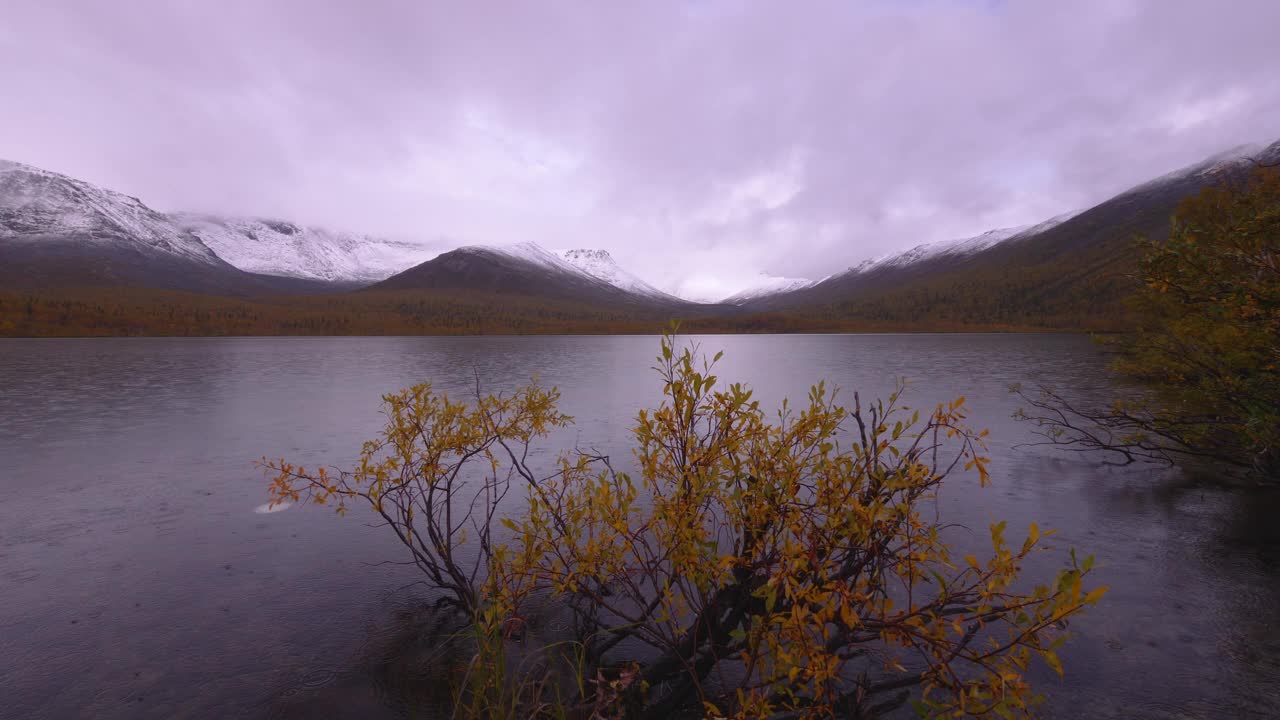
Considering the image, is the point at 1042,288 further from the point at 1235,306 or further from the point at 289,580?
the point at 289,580

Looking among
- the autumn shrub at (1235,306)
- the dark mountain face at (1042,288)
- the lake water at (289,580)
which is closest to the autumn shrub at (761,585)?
the lake water at (289,580)

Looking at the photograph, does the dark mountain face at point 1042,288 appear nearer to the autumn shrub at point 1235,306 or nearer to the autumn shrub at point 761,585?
the autumn shrub at point 1235,306

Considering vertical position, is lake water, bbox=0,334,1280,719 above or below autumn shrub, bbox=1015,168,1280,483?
below

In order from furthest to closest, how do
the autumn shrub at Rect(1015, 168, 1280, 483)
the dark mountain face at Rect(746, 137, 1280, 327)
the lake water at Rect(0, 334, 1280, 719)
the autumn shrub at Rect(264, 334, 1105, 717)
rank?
the dark mountain face at Rect(746, 137, 1280, 327)
the autumn shrub at Rect(1015, 168, 1280, 483)
the lake water at Rect(0, 334, 1280, 719)
the autumn shrub at Rect(264, 334, 1105, 717)

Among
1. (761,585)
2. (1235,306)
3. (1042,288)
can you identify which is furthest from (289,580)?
(1042,288)

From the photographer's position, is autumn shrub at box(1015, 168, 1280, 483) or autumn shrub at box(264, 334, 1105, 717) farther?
autumn shrub at box(1015, 168, 1280, 483)

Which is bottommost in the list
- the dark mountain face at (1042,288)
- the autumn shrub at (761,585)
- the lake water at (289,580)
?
the lake water at (289,580)

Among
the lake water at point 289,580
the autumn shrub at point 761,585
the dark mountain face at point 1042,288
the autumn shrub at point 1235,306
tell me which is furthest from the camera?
the dark mountain face at point 1042,288

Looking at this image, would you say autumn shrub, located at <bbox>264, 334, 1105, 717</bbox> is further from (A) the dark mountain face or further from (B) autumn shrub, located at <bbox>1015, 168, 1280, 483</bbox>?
(A) the dark mountain face

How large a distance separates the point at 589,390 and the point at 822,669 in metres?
20.9

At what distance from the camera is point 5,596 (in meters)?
6.03

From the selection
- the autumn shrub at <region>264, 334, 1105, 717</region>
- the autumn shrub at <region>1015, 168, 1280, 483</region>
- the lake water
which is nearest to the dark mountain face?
the autumn shrub at <region>1015, 168, 1280, 483</region>

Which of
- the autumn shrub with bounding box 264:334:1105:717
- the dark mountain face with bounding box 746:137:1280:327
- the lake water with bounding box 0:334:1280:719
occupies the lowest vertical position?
the lake water with bounding box 0:334:1280:719

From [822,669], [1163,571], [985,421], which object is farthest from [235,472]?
[985,421]
